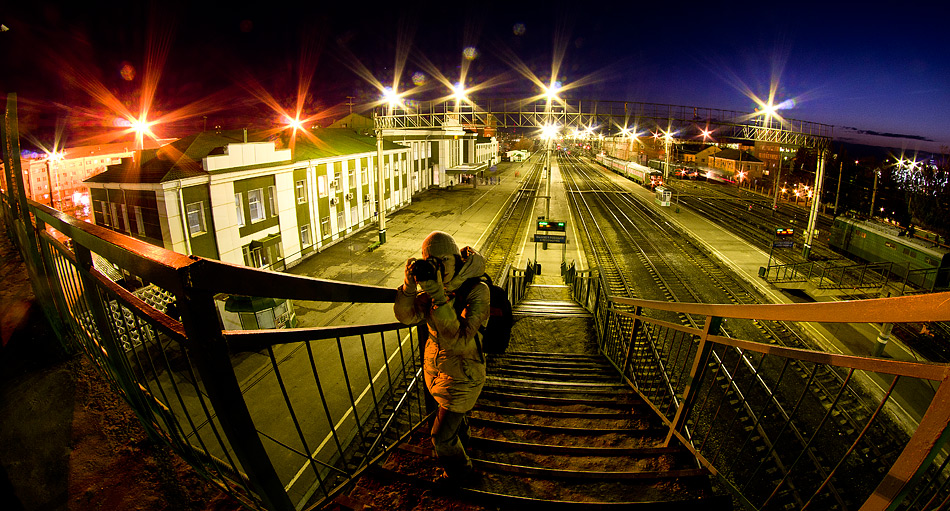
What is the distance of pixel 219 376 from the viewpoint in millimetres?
1468

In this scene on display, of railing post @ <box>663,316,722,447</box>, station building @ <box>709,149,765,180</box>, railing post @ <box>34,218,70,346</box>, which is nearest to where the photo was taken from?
railing post @ <box>663,316,722,447</box>

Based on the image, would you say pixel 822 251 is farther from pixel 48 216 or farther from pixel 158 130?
pixel 158 130

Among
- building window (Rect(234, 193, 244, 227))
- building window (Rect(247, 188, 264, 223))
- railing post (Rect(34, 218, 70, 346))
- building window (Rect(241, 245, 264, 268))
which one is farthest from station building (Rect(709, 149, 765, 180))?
Answer: railing post (Rect(34, 218, 70, 346))

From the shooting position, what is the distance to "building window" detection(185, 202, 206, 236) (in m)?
15.4

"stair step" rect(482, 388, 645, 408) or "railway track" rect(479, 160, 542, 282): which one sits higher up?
"stair step" rect(482, 388, 645, 408)

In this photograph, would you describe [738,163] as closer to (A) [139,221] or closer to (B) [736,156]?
(B) [736,156]

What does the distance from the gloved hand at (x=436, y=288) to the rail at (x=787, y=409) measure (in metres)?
1.67

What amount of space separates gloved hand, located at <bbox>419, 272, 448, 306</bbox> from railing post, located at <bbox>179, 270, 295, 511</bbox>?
3.82 feet

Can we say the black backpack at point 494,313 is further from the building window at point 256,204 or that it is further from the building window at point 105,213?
the building window at point 105,213

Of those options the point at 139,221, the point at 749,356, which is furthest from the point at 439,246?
the point at 139,221

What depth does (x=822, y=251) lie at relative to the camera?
76.9ft

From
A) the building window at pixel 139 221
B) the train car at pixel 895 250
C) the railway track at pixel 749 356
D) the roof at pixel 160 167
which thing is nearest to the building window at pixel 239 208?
the roof at pixel 160 167

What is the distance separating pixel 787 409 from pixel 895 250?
16282 mm

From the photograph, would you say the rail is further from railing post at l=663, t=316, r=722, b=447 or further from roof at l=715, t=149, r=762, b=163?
roof at l=715, t=149, r=762, b=163
